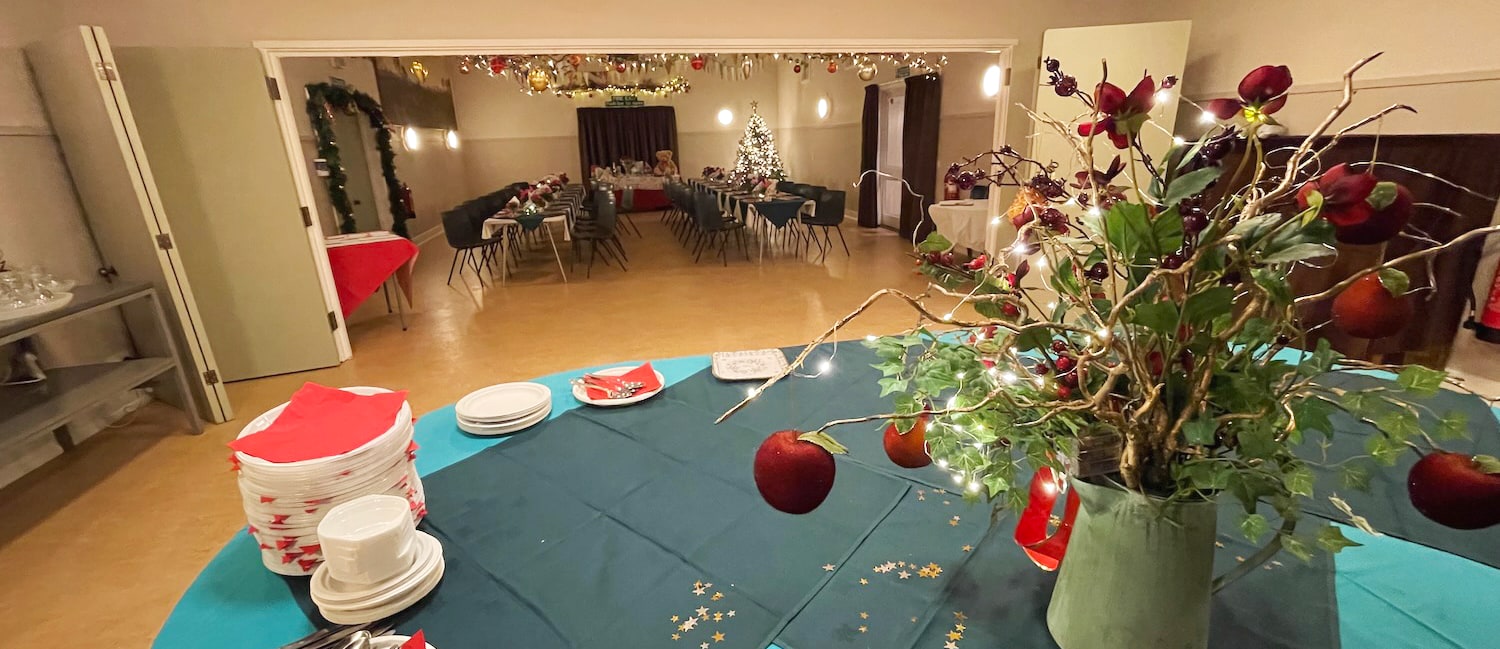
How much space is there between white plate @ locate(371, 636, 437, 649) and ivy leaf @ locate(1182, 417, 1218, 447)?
3.00 ft

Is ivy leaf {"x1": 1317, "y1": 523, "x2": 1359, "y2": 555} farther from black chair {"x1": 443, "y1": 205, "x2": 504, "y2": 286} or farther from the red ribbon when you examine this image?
black chair {"x1": 443, "y1": 205, "x2": 504, "y2": 286}

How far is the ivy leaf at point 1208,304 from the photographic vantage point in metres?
0.54

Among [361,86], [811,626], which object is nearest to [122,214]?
[811,626]

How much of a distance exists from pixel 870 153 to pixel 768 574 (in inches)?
330

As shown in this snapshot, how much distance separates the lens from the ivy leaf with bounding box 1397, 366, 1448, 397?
1.87 ft

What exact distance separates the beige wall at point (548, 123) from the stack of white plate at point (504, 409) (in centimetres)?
1095

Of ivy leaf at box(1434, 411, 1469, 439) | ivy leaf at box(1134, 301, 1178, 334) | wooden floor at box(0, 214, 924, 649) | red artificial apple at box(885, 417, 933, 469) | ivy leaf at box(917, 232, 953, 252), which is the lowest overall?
wooden floor at box(0, 214, 924, 649)

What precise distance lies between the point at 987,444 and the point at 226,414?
3825mm

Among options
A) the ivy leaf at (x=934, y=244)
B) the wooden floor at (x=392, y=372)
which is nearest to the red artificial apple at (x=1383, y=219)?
the ivy leaf at (x=934, y=244)

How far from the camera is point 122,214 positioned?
9.55 ft

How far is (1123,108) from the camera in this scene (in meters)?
0.59

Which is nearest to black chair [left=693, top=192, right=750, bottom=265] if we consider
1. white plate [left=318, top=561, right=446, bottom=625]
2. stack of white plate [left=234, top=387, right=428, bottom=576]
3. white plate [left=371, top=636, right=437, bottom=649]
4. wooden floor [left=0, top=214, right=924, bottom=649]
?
wooden floor [left=0, top=214, right=924, bottom=649]

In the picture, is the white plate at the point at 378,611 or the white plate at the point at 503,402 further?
the white plate at the point at 503,402

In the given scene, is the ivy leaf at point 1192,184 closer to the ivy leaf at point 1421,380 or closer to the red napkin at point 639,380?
the ivy leaf at point 1421,380
